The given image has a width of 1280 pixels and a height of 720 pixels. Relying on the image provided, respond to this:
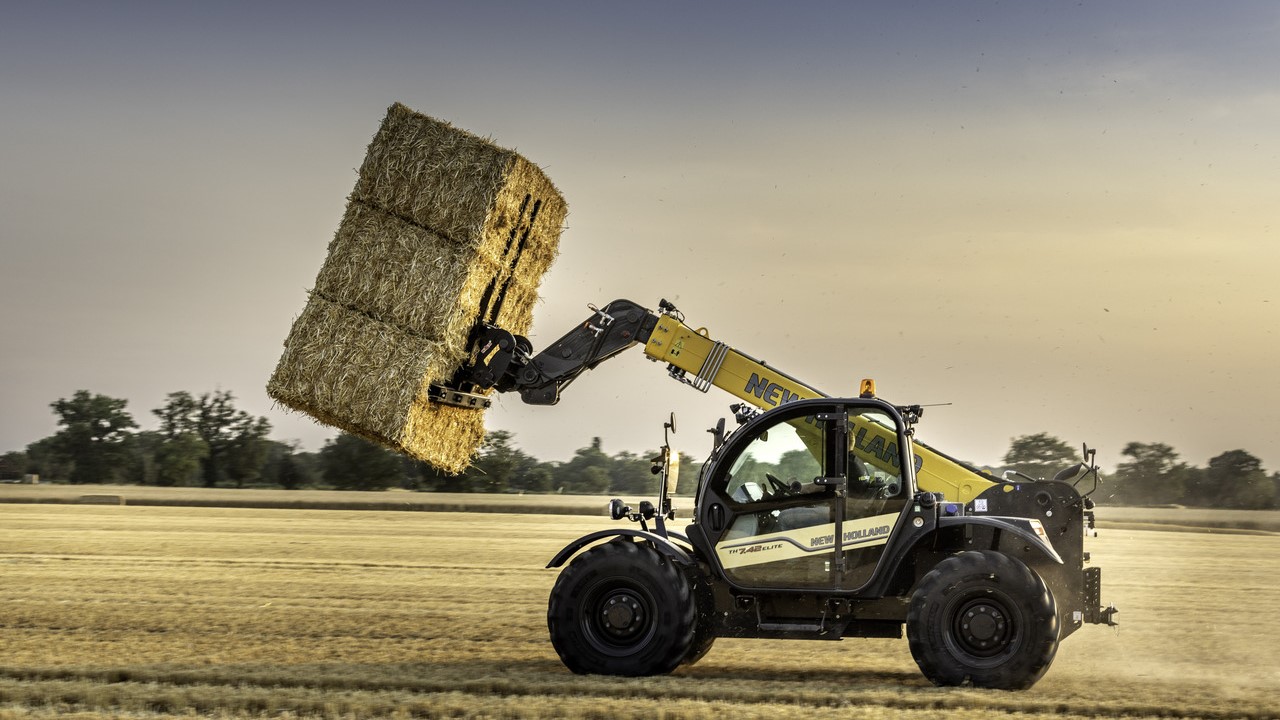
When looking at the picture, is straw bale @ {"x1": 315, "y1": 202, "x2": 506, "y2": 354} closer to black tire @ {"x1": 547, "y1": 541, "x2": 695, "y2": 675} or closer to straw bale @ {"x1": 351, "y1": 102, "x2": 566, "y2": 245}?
straw bale @ {"x1": 351, "y1": 102, "x2": 566, "y2": 245}

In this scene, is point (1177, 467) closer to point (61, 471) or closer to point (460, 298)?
point (460, 298)

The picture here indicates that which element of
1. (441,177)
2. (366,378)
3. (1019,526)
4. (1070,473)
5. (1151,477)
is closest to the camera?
(1019,526)

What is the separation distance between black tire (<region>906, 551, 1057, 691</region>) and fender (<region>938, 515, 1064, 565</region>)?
1.09ft

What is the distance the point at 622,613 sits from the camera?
31.6 feet

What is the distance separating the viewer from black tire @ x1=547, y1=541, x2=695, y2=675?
31.0ft

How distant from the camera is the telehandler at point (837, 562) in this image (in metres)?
9.07

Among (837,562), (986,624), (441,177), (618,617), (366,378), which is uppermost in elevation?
(441,177)

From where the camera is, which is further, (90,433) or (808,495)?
(90,433)

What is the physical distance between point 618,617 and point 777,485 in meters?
1.56

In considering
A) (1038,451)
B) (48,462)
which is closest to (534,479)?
(48,462)

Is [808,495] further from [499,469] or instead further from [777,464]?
[499,469]

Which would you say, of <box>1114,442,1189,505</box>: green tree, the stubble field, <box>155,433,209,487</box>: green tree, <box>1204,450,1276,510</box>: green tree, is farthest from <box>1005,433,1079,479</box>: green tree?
<box>155,433,209,487</box>: green tree

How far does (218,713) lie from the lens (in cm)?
823

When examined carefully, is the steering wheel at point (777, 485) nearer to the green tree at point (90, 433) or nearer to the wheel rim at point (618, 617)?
the wheel rim at point (618, 617)
